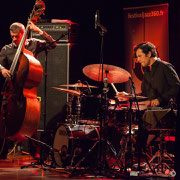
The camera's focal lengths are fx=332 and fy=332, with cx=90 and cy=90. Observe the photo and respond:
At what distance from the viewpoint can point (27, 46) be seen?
4.74m

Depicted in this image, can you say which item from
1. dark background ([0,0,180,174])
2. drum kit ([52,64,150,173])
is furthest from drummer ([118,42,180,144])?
dark background ([0,0,180,174])

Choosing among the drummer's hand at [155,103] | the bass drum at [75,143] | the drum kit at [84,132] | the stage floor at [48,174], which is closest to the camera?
the stage floor at [48,174]

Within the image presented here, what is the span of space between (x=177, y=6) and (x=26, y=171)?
144 inches

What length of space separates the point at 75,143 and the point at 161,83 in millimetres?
1384

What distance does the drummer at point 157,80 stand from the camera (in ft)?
12.6

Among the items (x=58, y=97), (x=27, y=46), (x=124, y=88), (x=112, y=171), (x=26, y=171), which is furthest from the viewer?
(x=124, y=88)

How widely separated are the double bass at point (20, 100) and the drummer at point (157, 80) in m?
1.36

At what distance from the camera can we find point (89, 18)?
6379 millimetres

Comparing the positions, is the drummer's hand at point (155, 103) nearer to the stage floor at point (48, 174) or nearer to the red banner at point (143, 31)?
the stage floor at point (48, 174)

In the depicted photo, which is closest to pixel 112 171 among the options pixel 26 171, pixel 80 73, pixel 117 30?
pixel 26 171

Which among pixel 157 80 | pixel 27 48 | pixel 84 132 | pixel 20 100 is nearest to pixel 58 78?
pixel 27 48

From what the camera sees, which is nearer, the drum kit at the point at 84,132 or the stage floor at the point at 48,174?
the stage floor at the point at 48,174

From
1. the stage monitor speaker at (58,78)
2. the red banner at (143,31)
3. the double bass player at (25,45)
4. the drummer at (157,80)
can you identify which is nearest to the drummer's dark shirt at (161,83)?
the drummer at (157,80)

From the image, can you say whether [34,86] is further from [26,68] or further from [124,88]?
[124,88]
